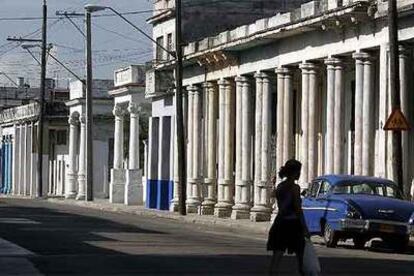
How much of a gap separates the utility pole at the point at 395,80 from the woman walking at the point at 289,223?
1440 cm

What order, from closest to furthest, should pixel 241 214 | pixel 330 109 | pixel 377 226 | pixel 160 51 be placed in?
pixel 377 226 → pixel 330 109 → pixel 241 214 → pixel 160 51

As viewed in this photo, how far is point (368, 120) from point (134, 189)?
29611 millimetres

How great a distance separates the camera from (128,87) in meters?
64.3

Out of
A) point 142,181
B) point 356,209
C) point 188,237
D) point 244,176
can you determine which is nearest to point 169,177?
point 142,181

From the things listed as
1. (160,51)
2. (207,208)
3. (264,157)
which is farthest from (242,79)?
(160,51)

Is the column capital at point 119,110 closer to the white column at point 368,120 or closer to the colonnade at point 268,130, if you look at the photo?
the colonnade at point 268,130

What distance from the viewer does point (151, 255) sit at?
23.3 metres

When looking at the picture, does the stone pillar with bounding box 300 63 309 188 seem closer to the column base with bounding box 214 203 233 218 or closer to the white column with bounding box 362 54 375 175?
the white column with bounding box 362 54 375 175

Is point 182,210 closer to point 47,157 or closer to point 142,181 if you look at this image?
point 142,181

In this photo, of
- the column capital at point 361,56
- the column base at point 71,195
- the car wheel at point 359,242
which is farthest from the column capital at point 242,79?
the column base at point 71,195

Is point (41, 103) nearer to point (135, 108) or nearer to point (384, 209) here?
point (135, 108)

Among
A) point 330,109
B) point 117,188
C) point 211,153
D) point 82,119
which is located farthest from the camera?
point 82,119

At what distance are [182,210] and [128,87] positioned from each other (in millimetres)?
16214

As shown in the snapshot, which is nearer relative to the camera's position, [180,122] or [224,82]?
[180,122]
